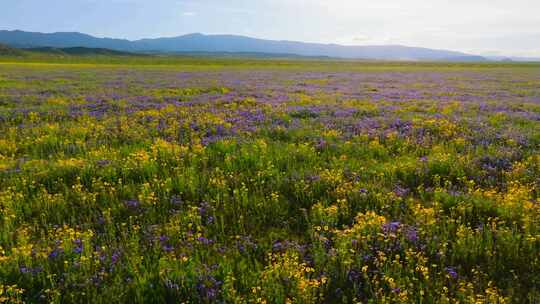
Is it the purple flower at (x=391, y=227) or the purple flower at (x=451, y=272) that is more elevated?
the purple flower at (x=391, y=227)

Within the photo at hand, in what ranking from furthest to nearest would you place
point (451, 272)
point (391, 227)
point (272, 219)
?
point (272, 219) → point (391, 227) → point (451, 272)

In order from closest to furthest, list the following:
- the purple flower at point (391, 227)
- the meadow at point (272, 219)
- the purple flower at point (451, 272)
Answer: the meadow at point (272, 219) → the purple flower at point (451, 272) → the purple flower at point (391, 227)

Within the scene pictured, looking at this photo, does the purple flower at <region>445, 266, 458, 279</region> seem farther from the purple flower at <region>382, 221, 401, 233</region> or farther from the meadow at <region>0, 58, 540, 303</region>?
the purple flower at <region>382, 221, 401, 233</region>

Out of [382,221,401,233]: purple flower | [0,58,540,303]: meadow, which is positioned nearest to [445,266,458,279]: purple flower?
[0,58,540,303]: meadow

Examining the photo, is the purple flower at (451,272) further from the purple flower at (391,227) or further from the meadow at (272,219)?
the purple flower at (391,227)

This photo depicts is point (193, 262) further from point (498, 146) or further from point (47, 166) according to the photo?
Answer: point (498, 146)

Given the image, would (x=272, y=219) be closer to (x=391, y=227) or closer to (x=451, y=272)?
(x=391, y=227)

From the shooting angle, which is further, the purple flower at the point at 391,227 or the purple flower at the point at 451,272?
the purple flower at the point at 391,227

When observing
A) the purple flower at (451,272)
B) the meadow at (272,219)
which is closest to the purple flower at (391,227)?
the meadow at (272,219)

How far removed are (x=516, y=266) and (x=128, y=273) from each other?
477cm

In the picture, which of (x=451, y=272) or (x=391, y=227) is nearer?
(x=451, y=272)

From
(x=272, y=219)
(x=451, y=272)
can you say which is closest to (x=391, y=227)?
(x=451, y=272)

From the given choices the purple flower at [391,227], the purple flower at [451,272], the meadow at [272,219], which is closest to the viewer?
the meadow at [272,219]

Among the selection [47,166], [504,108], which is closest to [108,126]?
[47,166]
